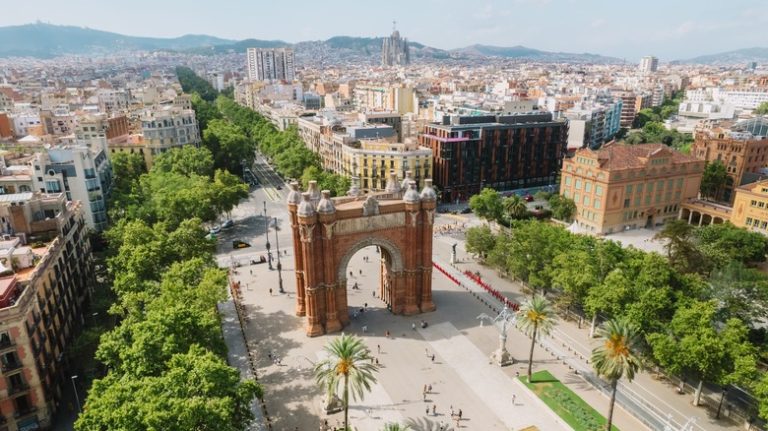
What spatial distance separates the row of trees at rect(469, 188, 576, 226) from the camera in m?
94.7

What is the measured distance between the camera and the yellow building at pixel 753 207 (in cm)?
8206

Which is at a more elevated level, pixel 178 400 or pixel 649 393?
pixel 178 400

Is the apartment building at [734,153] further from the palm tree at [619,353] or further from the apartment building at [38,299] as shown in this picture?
the apartment building at [38,299]

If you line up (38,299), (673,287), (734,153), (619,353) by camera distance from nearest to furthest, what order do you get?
1. (619,353)
2. (38,299)
3. (673,287)
4. (734,153)

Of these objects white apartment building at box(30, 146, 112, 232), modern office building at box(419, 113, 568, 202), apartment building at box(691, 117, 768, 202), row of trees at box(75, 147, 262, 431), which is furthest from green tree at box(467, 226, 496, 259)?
white apartment building at box(30, 146, 112, 232)

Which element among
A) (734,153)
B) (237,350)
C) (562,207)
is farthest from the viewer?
(734,153)

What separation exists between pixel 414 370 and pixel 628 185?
61.6 metres

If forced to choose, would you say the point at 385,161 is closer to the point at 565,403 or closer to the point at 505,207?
the point at 505,207

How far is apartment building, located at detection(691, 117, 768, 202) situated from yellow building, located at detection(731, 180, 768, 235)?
22.1 metres

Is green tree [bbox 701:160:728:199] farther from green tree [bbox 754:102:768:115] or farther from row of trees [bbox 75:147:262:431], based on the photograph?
row of trees [bbox 75:147:262:431]

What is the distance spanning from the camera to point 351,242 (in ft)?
187

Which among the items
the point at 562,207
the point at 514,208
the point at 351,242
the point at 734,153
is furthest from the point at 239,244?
the point at 734,153

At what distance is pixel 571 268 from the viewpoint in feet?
188

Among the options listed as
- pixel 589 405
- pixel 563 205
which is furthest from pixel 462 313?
pixel 563 205
